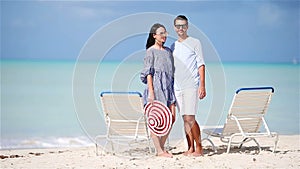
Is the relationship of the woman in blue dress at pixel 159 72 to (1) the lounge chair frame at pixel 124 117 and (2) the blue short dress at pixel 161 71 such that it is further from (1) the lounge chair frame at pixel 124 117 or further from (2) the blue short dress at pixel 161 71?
(1) the lounge chair frame at pixel 124 117

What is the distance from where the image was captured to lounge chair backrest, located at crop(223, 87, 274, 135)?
22.5 ft

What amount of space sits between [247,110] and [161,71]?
1.22 m

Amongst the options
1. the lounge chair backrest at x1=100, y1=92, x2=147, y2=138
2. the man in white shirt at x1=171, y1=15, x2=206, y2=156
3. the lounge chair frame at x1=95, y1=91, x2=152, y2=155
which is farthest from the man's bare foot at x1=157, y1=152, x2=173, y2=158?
the man in white shirt at x1=171, y1=15, x2=206, y2=156

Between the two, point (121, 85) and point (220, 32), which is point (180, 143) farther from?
point (220, 32)

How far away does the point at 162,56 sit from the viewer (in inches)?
257

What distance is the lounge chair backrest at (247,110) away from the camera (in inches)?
270

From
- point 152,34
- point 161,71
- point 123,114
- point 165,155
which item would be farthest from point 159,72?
point 165,155

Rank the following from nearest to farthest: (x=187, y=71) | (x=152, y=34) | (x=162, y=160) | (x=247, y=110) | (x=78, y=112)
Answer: (x=162, y=160)
(x=187, y=71)
(x=152, y=34)
(x=247, y=110)
(x=78, y=112)

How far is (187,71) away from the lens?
6.50 meters

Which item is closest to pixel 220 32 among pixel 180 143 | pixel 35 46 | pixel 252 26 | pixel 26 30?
pixel 252 26

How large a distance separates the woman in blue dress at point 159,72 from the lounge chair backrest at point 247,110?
78cm

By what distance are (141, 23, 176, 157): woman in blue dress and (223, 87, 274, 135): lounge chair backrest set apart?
2.56ft

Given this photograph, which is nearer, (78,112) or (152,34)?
(152,34)

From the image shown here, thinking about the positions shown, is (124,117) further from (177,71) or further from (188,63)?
(188,63)
